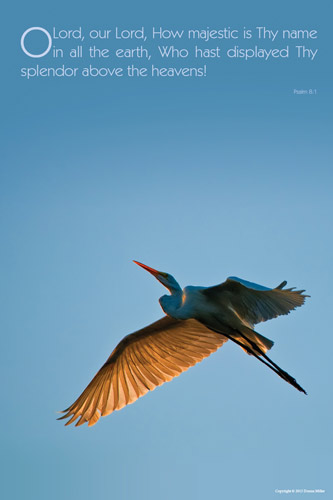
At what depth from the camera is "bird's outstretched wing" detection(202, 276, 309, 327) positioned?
10352 mm

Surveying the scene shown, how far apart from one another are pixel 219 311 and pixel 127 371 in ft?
7.79

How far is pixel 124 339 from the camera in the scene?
40.7ft

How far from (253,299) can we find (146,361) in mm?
2678

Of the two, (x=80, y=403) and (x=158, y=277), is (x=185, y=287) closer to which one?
(x=158, y=277)

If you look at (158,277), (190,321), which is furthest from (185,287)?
(190,321)

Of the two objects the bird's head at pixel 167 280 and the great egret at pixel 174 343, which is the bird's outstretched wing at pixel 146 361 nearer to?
the great egret at pixel 174 343

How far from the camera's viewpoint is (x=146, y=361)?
12.6 m

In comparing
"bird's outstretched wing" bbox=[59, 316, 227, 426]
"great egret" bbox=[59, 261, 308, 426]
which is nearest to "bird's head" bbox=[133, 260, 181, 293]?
"great egret" bbox=[59, 261, 308, 426]

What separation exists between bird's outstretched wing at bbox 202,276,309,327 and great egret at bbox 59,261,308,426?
1cm

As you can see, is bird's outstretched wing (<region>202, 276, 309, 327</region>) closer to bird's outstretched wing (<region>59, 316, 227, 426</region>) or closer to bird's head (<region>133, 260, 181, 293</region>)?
bird's head (<region>133, 260, 181, 293</region>)

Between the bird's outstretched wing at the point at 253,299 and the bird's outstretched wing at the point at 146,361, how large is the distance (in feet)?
4.48

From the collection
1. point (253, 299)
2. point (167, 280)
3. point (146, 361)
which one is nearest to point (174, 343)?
point (146, 361)

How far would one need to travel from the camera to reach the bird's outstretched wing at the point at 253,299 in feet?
34.0

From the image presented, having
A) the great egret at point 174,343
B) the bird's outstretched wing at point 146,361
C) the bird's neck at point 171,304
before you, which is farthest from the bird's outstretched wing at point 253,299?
the bird's outstretched wing at point 146,361
